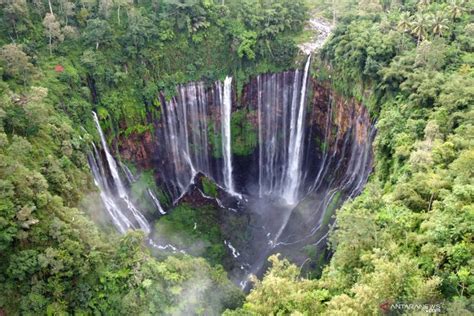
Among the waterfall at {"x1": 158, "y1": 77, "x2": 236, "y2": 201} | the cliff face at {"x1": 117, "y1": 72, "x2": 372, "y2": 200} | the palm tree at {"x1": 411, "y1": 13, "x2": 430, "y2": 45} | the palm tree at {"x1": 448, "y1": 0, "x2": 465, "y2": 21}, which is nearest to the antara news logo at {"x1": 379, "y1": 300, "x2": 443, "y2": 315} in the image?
the cliff face at {"x1": 117, "y1": 72, "x2": 372, "y2": 200}

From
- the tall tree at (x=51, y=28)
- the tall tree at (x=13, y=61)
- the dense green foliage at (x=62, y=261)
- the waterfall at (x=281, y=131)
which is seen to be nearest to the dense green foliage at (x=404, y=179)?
the waterfall at (x=281, y=131)

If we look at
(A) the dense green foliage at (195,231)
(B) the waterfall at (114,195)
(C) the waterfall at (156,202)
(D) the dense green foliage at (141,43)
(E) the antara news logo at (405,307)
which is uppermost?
(D) the dense green foliage at (141,43)

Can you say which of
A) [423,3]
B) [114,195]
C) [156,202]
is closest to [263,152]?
[156,202]

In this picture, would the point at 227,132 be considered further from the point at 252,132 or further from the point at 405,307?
the point at 405,307

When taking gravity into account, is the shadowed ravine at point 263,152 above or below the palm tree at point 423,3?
below

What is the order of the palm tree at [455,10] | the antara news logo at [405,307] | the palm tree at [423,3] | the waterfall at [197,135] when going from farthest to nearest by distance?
the waterfall at [197,135], the palm tree at [423,3], the palm tree at [455,10], the antara news logo at [405,307]

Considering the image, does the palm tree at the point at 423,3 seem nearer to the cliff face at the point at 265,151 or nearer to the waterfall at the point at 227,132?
the cliff face at the point at 265,151

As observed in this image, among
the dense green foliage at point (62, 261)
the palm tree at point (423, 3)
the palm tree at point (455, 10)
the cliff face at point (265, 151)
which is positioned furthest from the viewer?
the palm tree at point (423, 3)
